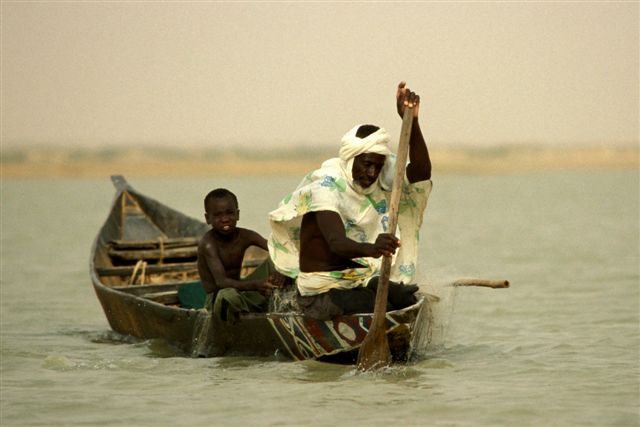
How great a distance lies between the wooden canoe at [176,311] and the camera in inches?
283

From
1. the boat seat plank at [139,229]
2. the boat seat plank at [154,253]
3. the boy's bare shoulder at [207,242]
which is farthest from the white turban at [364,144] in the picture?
the boat seat plank at [139,229]

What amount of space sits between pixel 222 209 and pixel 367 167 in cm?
135

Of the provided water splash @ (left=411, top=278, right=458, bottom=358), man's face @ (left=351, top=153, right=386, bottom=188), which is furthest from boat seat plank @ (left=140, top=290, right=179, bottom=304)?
man's face @ (left=351, top=153, right=386, bottom=188)

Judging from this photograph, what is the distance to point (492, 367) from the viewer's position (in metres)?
7.84

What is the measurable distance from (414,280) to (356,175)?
0.96 m

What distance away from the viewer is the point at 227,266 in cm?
809

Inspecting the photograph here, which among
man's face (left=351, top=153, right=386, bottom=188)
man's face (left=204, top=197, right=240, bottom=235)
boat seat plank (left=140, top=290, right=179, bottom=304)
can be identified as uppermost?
man's face (left=351, top=153, right=386, bottom=188)

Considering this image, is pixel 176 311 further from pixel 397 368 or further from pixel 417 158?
pixel 417 158

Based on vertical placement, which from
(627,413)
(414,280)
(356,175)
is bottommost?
(627,413)

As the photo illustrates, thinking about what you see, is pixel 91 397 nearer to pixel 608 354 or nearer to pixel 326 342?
pixel 326 342

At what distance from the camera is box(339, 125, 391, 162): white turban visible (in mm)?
6930

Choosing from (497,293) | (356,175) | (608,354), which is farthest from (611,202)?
(356,175)

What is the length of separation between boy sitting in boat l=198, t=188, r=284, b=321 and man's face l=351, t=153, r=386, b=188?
940 mm

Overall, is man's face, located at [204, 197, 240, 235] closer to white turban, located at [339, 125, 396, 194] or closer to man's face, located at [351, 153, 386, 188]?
white turban, located at [339, 125, 396, 194]
